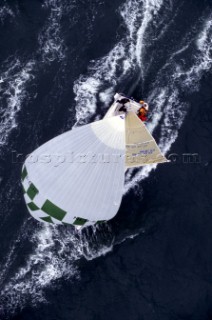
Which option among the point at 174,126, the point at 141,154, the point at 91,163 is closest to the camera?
the point at 91,163

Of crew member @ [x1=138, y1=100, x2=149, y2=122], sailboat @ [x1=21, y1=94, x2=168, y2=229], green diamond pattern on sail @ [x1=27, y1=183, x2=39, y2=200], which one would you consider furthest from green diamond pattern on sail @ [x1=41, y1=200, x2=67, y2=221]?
crew member @ [x1=138, y1=100, x2=149, y2=122]

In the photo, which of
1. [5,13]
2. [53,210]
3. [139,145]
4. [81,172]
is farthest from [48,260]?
[5,13]

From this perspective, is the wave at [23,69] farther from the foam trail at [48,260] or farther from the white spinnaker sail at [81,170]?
the foam trail at [48,260]

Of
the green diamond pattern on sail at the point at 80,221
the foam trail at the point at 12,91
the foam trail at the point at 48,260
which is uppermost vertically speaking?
the foam trail at the point at 12,91

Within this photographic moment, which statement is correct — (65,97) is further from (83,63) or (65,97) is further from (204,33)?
(204,33)

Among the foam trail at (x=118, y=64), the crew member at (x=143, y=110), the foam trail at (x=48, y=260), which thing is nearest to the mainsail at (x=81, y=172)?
the foam trail at (x=48, y=260)

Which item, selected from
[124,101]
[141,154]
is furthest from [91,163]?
[124,101]
